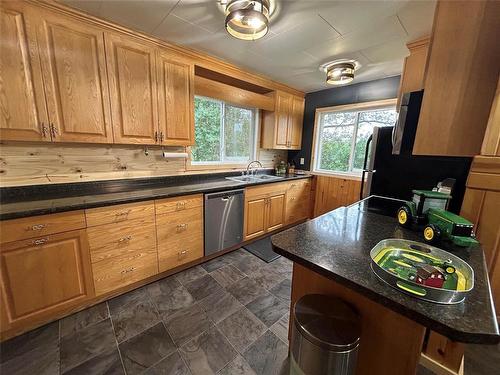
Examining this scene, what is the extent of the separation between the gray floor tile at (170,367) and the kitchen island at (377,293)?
0.86 m

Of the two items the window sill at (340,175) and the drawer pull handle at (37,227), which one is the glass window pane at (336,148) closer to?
the window sill at (340,175)

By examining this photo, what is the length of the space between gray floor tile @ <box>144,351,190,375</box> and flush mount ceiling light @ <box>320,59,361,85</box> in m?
3.13

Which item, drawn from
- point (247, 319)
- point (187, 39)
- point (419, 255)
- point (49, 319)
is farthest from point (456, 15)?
point (49, 319)

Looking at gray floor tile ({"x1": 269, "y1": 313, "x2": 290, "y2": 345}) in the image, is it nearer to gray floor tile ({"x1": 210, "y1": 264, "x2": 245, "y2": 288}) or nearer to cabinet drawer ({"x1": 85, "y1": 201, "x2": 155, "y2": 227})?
gray floor tile ({"x1": 210, "y1": 264, "x2": 245, "y2": 288})

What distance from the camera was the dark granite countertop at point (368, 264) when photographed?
0.57m

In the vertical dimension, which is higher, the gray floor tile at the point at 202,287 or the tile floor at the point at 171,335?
the gray floor tile at the point at 202,287

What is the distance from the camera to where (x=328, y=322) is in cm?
88

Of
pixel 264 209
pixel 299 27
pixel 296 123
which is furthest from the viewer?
pixel 296 123

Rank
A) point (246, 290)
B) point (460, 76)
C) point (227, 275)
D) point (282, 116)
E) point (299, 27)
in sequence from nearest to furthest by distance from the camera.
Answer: point (460, 76), point (299, 27), point (246, 290), point (227, 275), point (282, 116)

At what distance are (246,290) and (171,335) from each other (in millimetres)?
736

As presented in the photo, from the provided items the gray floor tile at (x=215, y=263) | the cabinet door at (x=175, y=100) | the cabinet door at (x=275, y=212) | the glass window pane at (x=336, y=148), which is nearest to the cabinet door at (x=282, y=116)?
the glass window pane at (x=336, y=148)

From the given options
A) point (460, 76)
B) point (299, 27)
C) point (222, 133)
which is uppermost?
point (299, 27)

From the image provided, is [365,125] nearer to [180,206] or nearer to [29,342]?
[180,206]

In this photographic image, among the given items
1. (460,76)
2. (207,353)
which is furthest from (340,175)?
(207,353)
